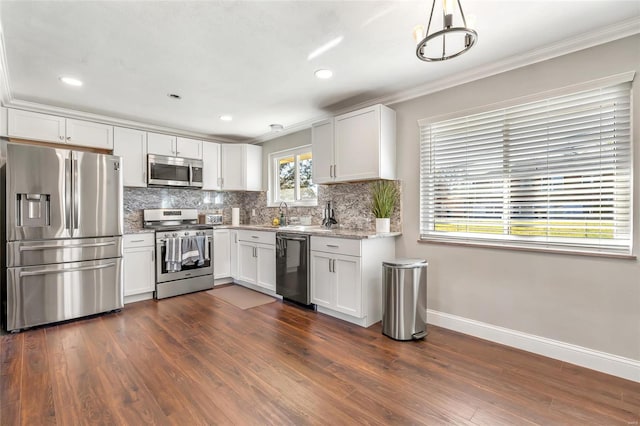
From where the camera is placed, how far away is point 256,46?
233cm

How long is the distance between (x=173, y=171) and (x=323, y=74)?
284 centimetres

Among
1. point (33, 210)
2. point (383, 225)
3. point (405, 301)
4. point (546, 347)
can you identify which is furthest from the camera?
point (383, 225)

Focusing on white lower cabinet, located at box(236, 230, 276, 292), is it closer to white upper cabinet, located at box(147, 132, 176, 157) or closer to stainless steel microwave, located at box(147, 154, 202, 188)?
stainless steel microwave, located at box(147, 154, 202, 188)

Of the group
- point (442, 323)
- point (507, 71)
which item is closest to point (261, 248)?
point (442, 323)

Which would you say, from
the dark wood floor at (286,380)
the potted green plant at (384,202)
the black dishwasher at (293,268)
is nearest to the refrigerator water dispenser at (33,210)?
the dark wood floor at (286,380)

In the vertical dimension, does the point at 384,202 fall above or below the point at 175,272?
above

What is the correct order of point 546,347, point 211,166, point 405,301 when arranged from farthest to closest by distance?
1. point 211,166
2. point 405,301
3. point 546,347

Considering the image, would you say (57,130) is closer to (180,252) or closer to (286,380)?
(180,252)

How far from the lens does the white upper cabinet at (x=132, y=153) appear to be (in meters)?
3.99

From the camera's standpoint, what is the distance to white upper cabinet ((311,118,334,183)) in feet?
11.9

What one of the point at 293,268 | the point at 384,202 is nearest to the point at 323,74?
the point at 384,202

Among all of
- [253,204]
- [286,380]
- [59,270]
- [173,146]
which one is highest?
[173,146]

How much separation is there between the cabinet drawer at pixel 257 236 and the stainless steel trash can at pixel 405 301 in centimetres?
175

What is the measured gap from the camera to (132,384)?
2.05 m
